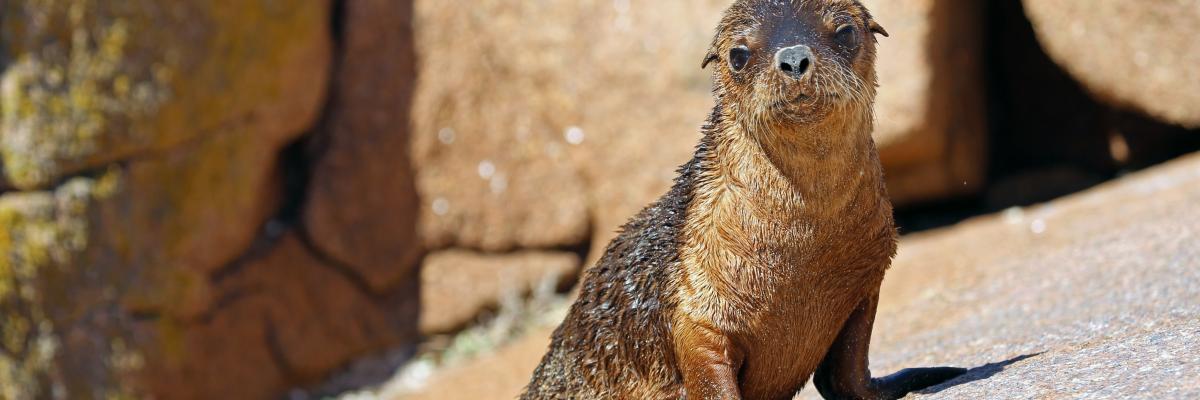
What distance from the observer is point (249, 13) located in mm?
9727

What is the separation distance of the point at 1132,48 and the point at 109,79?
261 inches

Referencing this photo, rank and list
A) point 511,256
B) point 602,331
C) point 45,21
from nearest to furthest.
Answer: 1. point 602,331
2. point 45,21
3. point 511,256

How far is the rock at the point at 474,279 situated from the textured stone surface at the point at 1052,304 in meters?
0.51

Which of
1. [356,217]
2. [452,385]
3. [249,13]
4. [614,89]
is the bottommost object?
[452,385]

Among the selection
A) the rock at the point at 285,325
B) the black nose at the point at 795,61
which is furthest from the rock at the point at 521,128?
the black nose at the point at 795,61

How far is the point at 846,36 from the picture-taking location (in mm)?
4430

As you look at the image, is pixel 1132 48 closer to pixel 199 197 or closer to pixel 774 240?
pixel 774 240

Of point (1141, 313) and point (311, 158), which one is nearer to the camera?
point (1141, 313)

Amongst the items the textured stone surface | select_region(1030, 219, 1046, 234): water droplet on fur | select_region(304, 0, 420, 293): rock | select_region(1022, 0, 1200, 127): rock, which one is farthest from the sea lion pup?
select_region(304, 0, 420, 293): rock

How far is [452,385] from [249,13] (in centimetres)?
292

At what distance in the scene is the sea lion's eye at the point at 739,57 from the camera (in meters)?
4.41

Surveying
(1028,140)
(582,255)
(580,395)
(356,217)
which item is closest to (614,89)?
(582,255)

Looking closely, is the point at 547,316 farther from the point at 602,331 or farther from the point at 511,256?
the point at 602,331

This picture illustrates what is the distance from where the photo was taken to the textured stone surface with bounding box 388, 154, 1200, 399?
409 centimetres
